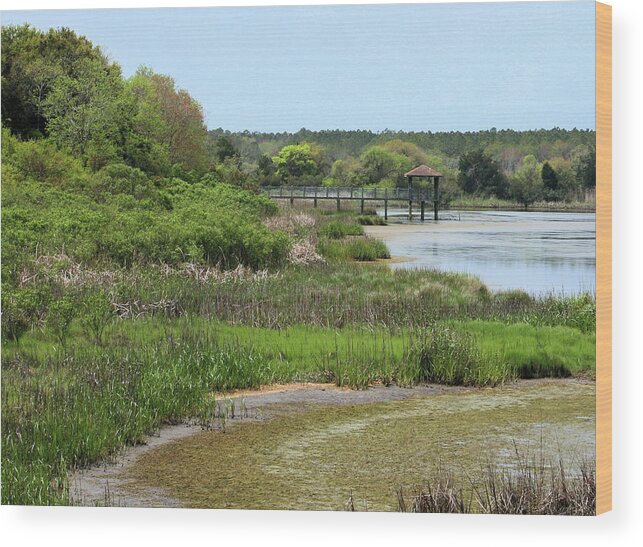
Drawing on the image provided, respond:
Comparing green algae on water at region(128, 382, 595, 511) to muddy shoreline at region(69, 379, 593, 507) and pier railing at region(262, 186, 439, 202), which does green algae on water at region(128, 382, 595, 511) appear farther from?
pier railing at region(262, 186, 439, 202)

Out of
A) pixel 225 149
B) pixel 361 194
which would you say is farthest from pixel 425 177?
pixel 225 149

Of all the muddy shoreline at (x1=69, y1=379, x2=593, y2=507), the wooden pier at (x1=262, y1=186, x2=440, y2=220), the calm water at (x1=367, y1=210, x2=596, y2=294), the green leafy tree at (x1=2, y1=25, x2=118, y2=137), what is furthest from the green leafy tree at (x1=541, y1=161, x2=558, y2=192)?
the green leafy tree at (x1=2, y1=25, x2=118, y2=137)

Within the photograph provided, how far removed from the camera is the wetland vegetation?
7465mm

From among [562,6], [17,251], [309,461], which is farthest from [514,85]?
[17,251]

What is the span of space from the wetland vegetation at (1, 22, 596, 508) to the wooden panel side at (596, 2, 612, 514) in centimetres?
16

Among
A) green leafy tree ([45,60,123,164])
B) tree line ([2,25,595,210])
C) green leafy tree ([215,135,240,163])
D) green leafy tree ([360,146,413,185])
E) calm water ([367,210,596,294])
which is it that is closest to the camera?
calm water ([367,210,596,294])

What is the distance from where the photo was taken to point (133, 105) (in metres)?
8.98

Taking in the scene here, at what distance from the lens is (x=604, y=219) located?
685cm

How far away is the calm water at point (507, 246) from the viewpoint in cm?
709

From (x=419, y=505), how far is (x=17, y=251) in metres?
3.87

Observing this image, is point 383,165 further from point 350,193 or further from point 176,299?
point 176,299

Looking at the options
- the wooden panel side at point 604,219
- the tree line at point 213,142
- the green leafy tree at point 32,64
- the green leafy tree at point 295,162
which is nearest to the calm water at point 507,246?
the wooden panel side at point 604,219

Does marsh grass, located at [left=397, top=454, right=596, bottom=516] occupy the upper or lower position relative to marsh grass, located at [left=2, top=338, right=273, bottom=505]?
lower

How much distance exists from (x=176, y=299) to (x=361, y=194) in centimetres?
171
